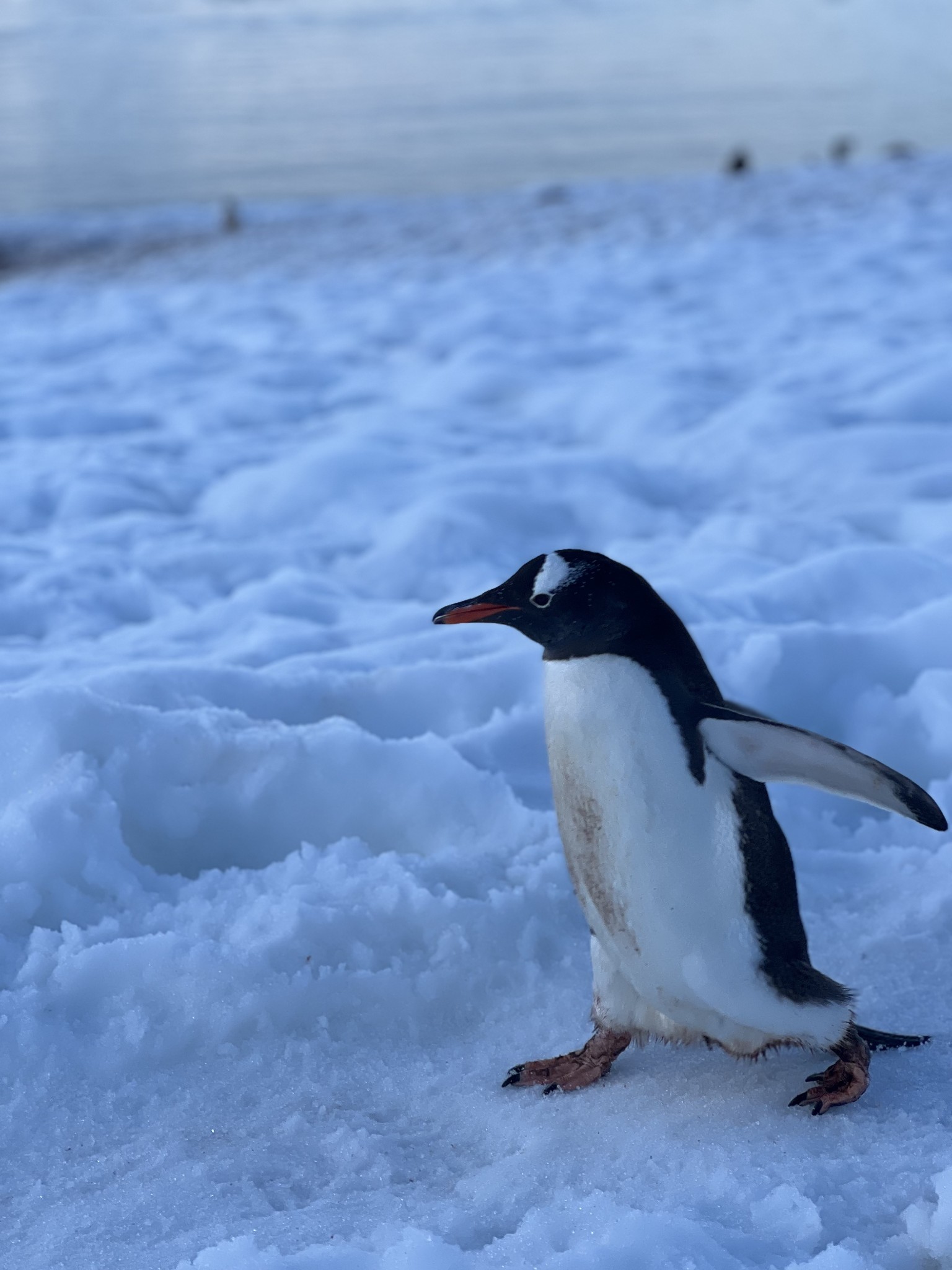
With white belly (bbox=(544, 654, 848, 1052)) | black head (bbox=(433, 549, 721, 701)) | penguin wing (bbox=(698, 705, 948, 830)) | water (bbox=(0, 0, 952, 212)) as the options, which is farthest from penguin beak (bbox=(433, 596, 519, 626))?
water (bbox=(0, 0, 952, 212))

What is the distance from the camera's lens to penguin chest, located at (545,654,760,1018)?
1.64m

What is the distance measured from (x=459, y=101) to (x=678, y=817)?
2770cm

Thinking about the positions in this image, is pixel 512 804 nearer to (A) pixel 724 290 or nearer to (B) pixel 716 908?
(B) pixel 716 908

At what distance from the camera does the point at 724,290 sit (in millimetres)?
7691

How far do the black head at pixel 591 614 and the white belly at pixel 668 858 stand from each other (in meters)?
0.03

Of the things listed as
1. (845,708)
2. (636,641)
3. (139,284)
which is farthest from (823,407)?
(139,284)

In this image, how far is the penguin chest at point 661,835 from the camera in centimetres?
164

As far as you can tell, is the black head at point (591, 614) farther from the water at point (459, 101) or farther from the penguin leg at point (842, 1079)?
the water at point (459, 101)

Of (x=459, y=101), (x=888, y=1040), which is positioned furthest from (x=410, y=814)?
(x=459, y=101)

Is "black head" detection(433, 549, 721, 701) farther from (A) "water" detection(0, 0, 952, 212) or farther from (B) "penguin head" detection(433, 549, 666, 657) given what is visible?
(A) "water" detection(0, 0, 952, 212)

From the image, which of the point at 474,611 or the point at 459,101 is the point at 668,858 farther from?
the point at 459,101

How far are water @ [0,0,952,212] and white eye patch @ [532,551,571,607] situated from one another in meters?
15.5

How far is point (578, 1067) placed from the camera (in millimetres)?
1771

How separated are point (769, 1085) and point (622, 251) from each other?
8.22 m
